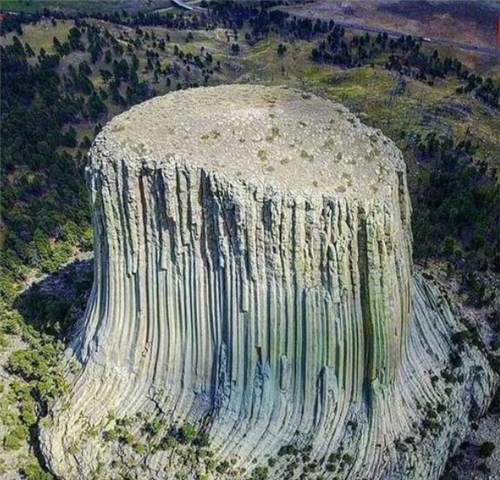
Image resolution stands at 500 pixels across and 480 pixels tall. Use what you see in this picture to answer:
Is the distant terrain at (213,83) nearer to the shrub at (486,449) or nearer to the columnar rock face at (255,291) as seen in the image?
the shrub at (486,449)

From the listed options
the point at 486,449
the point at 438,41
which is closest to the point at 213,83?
the point at 438,41

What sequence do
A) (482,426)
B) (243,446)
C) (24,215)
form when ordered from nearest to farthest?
(243,446)
(482,426)
(24,215)

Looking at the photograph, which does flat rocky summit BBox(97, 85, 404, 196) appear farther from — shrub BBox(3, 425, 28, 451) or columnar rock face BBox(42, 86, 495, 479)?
shrub BBox(3, 425, 28, 451)

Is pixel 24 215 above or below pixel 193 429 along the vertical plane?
below

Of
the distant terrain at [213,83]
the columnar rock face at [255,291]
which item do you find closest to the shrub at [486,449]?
the distant terrain at [213,83]

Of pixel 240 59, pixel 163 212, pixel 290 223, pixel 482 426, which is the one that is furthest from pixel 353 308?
pixel 240 59

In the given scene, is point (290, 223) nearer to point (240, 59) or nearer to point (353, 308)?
point (353, 308)

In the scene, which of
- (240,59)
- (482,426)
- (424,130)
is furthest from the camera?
(240,59)

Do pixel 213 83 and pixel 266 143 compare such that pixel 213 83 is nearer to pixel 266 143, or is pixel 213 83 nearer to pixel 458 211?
pixel 458 211
